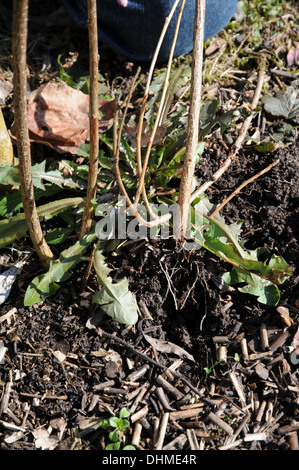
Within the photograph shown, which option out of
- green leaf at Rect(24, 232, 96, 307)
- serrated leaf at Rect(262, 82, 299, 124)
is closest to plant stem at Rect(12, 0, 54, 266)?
green leaf at Rect(24, 232, 96, 307)

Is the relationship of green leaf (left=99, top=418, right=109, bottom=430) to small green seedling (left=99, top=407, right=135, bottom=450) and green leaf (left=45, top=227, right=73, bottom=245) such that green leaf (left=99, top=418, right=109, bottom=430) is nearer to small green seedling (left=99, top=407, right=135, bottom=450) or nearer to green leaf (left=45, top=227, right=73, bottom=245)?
small green seedling (left=99, top=407, right=135, bottom=450)

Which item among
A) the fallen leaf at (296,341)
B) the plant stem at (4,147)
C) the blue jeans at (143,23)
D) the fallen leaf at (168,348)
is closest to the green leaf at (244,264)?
the fallen leaf at (296,341)

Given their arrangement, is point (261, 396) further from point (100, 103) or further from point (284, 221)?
point (100, 103)

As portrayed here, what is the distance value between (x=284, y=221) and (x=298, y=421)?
85 centimetres

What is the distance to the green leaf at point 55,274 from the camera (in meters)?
2.03

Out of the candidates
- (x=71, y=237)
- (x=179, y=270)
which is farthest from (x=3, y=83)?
(x=179, y=270)

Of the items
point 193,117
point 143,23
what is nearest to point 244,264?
point 193,117

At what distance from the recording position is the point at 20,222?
2.16m

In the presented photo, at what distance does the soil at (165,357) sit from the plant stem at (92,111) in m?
0.22

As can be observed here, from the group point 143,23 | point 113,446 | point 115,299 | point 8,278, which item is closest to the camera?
point 113,446

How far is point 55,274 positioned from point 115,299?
0.29m

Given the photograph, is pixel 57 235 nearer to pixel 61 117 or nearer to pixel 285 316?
pixel 61 117

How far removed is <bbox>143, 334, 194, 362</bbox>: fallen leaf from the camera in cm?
201

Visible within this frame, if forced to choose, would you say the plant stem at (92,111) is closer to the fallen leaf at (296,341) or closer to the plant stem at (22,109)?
the plant stem at (22,109)
